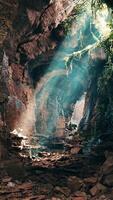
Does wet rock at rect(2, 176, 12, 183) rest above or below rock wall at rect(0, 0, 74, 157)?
below

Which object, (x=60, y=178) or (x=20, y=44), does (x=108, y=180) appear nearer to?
(x=60, y=178)

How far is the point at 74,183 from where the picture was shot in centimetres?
877

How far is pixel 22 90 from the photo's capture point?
16.5 metres

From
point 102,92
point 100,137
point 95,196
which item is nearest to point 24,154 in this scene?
point 100,137

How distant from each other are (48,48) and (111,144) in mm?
8311

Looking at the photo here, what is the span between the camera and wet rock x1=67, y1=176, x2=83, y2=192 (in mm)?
8555

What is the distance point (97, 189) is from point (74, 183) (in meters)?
0.70

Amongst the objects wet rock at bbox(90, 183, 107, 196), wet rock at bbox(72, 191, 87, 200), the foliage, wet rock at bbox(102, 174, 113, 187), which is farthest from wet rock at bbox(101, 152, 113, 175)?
the foliage

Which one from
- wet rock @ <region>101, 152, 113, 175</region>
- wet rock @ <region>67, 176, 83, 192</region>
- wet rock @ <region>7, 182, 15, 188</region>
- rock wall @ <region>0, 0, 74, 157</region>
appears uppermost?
rock wall @ <region>0, 0, 74, 157</region>

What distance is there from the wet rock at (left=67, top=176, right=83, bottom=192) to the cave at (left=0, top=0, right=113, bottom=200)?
1 cm

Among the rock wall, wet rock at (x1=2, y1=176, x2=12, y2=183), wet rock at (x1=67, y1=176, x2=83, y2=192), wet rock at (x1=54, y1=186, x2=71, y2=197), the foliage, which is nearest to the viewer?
wet rock at (x1=54, y1=186, x2=71, y2=197)

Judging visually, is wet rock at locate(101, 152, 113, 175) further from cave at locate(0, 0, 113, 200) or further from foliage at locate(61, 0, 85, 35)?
foliage at locate(61, 0, 85, 35)

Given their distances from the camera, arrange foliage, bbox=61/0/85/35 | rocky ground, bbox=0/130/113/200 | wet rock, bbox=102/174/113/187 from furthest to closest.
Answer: foliage, bbox=61/0/85/35, wet rock, bbox=102/174/113/187, rocky ground, bbox=0/130/113/200

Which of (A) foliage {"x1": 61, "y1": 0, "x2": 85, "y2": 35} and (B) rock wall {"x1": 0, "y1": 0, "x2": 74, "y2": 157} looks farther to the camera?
(A) foliage {"x1": 61, "y1": 0, "x2": 85, "y2": 35}
